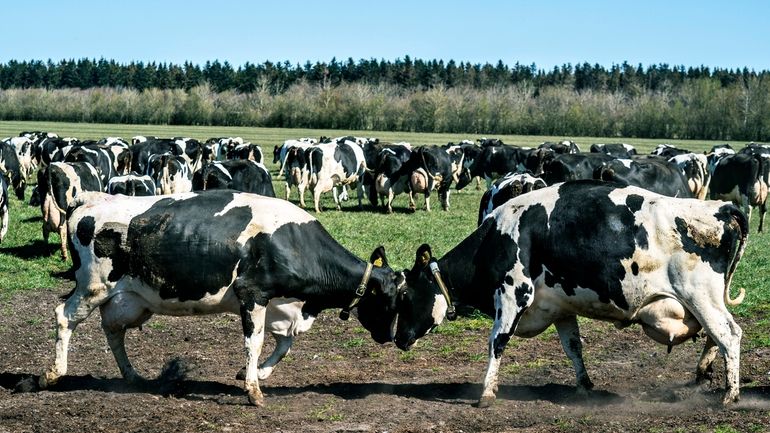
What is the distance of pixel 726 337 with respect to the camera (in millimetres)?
8664

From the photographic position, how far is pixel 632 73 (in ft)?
600

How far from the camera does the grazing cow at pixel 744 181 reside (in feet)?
86.8

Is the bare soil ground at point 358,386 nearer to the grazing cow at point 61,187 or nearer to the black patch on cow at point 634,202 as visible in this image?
the black patch on cow at point 634,202

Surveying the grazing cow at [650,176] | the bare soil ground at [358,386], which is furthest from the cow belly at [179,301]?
the grazing cow at [650,176]

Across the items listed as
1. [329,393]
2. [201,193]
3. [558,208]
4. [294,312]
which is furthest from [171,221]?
[558,208]

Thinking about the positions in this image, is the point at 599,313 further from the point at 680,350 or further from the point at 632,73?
the point at 632,73

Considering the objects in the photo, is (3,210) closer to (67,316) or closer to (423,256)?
(67,316)

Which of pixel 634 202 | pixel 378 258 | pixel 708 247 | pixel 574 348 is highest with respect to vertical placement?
pixel 634 202

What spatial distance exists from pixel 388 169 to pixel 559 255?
68.2 feet

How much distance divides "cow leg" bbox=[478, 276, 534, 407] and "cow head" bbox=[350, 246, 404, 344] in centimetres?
112

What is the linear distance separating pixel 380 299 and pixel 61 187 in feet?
40.0

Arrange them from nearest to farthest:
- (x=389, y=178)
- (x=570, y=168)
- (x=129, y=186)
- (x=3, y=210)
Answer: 1. (x=129, y=186)
2. (x=3, y=210)
3. (x=570, y=168)
4. (x=389, y=178)

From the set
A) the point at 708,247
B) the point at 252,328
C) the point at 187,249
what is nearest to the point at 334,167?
the point at 187,249

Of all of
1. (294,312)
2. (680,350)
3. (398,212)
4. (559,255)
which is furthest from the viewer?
(398,212)
